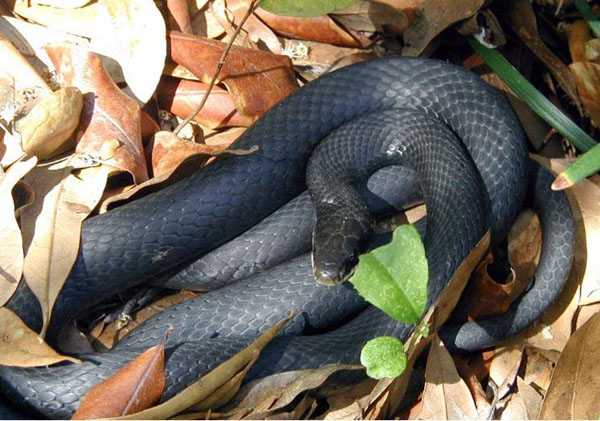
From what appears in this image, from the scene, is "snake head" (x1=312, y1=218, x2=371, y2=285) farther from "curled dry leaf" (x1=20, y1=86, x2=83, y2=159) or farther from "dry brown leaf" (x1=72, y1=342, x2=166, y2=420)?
"curled dry leaf" (x1=20, y1=86, x2=83, y2=159)

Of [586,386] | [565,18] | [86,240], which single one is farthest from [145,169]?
[565,18]

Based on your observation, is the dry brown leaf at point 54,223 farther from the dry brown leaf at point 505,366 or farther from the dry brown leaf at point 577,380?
the dry brown leaf at point 577,380

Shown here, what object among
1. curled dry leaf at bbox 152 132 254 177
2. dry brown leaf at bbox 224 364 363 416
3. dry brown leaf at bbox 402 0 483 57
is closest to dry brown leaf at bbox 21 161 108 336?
curled dry leaf at bbox 152 132 254 177

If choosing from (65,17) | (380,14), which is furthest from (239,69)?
(65,17)

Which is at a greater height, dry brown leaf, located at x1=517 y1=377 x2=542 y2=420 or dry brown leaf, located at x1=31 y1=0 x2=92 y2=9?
dry brown leaf, located at x1=31 y1=0 x2=92 y2=9

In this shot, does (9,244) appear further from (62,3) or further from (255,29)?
(255,29)

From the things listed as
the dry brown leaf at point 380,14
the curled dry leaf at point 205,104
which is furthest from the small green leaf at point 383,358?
the dry brown leaf at point 380,14
